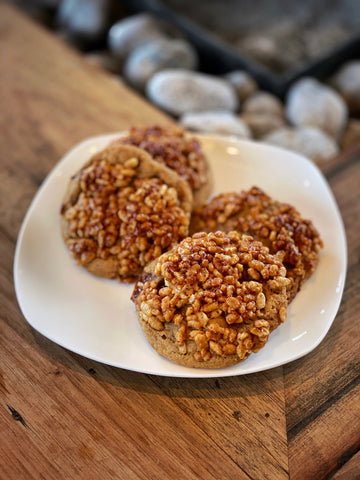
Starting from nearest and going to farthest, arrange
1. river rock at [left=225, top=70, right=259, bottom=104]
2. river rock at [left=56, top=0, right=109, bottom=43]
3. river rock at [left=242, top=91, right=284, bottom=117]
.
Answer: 1. river rock at [left=242, top=91, right=284, bottom=117]
2. river rock at [left=225, top=70, right=259, bottom=104]
3. river rock at [left=56, top=0, right=109, bottom=43]

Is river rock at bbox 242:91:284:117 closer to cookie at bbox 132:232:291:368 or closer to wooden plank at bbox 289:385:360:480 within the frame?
cookie at bbox 132:232:291:368

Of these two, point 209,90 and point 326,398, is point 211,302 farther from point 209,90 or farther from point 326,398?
point 209,90

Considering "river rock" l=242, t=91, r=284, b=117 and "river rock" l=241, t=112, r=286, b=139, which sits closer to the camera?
"river rock" l=241, t=112, r=286, b=139

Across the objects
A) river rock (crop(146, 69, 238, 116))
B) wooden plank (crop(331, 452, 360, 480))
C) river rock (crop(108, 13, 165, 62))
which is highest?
wooden plank (crop(331, 452, 360, 480))

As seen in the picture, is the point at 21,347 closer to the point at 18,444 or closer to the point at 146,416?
the point at 18,444

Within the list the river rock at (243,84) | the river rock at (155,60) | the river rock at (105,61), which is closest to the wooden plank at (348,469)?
the river rock at (243,84)

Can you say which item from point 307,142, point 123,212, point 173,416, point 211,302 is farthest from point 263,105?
point 173,416

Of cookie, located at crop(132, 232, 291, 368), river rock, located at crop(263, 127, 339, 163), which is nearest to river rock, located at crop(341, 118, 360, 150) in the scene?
river rock, located at crop(263, 127, 339, 163)
